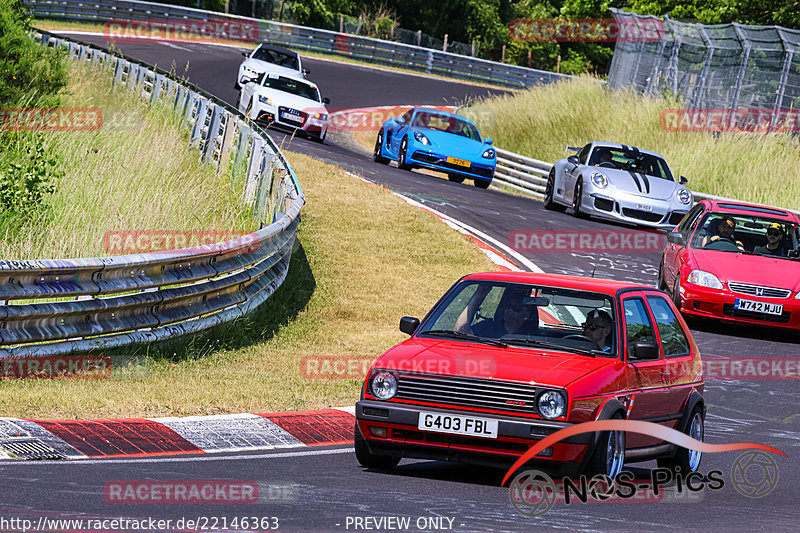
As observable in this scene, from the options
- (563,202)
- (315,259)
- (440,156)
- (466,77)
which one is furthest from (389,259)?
(466,77)

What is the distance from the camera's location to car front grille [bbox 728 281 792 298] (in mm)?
14938

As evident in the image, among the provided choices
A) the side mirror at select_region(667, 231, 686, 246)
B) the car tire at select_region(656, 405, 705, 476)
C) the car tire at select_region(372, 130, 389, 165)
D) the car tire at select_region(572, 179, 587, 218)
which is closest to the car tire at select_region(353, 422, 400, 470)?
the car tire at select_region(656, 405, 705, 476)

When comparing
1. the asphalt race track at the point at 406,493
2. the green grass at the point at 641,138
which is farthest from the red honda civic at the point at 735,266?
the green grass at the point at 641,138

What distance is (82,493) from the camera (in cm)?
639

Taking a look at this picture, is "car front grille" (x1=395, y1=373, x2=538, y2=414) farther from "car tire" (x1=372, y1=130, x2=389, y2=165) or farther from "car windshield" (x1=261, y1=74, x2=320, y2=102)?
"car windshield" (x1=261, y1=74, x2=320, y2=102)

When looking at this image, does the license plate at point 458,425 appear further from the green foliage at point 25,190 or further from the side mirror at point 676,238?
the side mirror at point 676,238

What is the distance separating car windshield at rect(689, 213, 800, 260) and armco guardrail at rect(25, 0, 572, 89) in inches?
1541

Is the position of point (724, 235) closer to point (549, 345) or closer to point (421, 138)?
point (549, 345)

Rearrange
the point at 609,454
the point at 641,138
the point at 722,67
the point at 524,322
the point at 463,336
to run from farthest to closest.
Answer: the point at 641,138 < the point at 722,67 < the point at 524,322 < the point at 463,336 < the point at 609,454

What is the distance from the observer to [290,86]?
99.9 ft

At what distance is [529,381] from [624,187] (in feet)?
52.1

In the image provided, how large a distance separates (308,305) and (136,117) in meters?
8.07

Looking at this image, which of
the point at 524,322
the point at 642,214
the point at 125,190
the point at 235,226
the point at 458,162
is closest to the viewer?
the point at 524,322

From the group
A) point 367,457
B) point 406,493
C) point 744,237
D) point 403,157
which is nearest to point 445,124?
point 403,157
